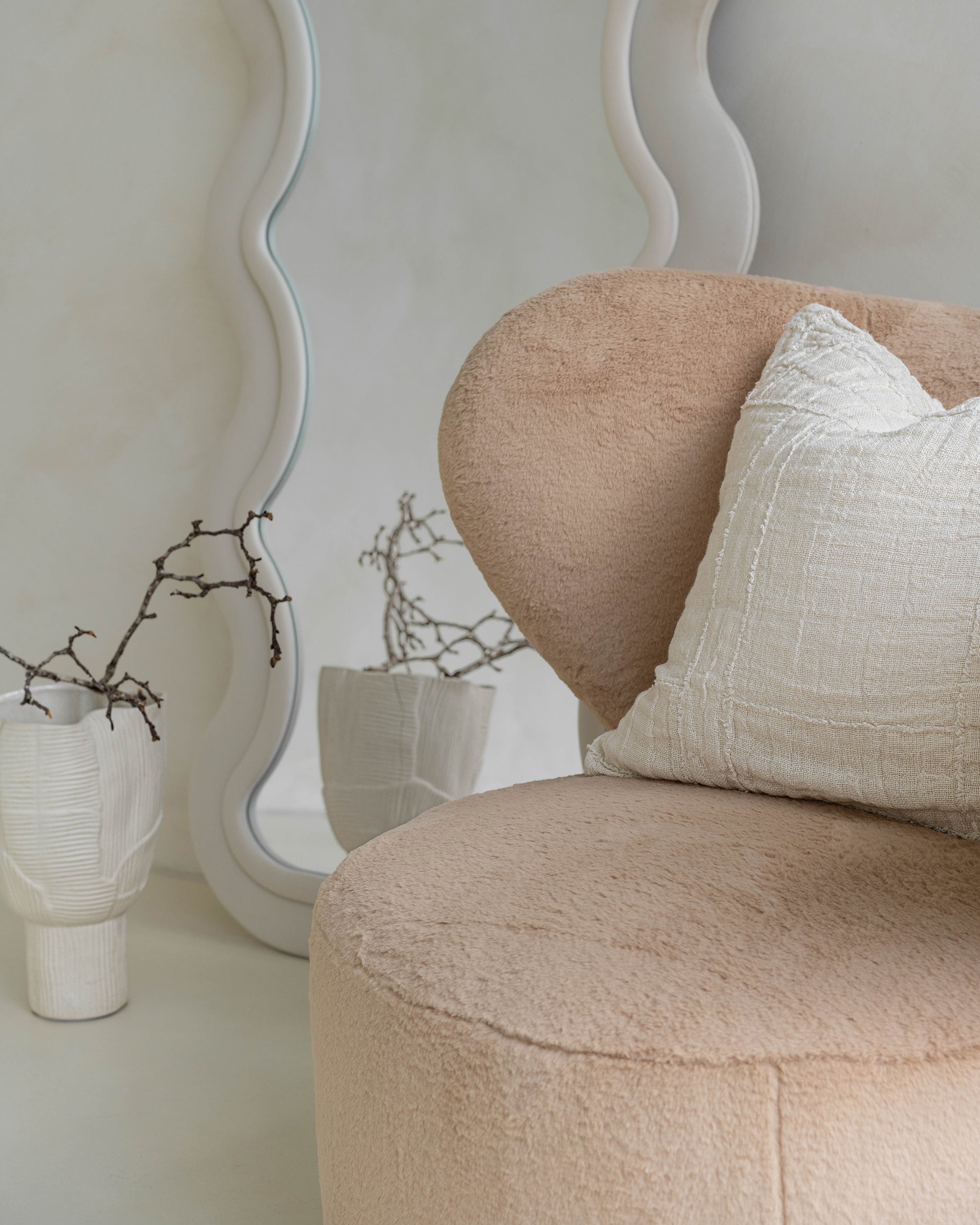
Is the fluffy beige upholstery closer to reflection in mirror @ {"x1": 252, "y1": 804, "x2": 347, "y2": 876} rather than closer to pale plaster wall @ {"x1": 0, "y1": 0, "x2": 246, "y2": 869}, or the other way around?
reflection in mirror @ {"x1": 252, "y1": 804, "x2": 347, "y2": 876}

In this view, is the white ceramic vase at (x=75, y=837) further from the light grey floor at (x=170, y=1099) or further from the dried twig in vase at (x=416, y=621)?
the dried twig in vase at (x=416, y=621)

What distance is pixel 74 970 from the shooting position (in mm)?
1368

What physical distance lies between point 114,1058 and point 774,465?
1.07 metres

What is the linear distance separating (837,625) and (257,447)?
1096 millimetres

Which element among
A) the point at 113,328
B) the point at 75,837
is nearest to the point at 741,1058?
the point at 75,837

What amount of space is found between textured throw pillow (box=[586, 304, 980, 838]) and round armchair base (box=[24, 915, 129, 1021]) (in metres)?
0.87

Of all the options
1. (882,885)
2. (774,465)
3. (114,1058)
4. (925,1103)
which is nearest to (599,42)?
(774,465)

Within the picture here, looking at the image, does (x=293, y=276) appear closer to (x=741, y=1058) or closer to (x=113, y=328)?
(x=113, y=328)

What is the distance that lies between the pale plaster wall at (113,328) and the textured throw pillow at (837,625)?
3.86 ft

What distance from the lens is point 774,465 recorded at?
32.3 inches

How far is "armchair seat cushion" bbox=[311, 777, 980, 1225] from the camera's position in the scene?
454 millimetres

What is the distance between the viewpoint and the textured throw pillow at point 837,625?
0.72 meters

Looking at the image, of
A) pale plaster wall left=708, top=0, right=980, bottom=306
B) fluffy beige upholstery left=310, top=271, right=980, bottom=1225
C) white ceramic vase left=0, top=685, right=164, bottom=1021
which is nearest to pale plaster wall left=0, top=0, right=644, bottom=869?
pale plaster wall left=708, top=0, right=980, bottom=306

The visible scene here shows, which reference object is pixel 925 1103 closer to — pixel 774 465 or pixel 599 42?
pixel 774 465
